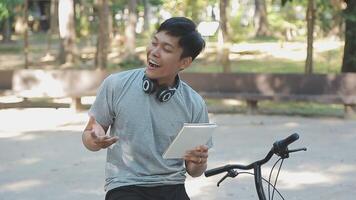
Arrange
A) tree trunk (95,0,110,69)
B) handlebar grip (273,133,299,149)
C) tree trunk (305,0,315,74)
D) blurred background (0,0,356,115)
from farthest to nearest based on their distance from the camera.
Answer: tree trunk (95,0,110,69) → blurred background (0,0,356,115) → tree trunk (305,0,315,74) → handlebar grip (273,133,299,149)

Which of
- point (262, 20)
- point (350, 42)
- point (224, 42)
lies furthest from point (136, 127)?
point (262, 20)

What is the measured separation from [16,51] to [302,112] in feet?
72.0

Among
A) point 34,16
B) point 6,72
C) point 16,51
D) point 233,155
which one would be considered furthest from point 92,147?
point 34,16

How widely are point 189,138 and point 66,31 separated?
21835 mm

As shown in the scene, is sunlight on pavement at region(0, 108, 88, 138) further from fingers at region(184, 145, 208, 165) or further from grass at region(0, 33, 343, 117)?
fingers at region(184, 145, 208, 165)

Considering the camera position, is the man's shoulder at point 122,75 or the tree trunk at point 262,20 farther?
the tree trunk at point 262,20

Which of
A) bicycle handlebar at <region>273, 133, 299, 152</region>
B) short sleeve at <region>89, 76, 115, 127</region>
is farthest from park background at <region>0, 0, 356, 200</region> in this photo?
bicycle handlebar at <region>273, 133, 299, 152</region>

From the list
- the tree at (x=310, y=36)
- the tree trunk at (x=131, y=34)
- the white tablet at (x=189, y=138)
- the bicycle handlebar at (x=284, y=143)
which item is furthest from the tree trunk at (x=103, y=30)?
the bicycle handlebar at (x=284, y=143)

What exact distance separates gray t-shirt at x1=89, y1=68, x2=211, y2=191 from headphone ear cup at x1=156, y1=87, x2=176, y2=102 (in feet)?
0.07

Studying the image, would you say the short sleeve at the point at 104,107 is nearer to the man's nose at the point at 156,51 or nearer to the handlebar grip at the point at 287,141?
the man's nose at the point at 156,51

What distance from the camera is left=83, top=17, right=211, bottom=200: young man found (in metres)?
2.93

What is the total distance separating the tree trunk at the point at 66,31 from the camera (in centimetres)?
2338

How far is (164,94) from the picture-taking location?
2.96 metres

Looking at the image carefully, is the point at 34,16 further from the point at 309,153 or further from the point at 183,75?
the point at 309,153
